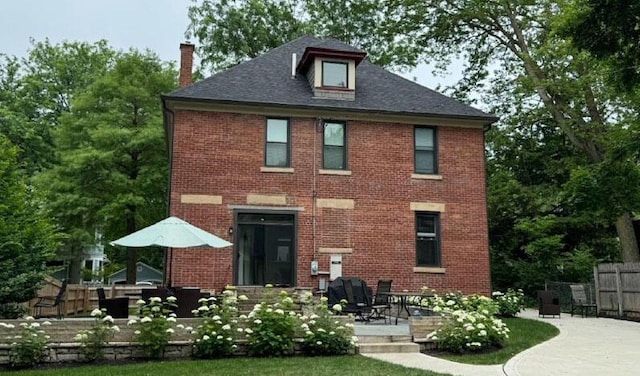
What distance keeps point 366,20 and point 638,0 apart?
21834 mm

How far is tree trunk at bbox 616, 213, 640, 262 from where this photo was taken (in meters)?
23.7

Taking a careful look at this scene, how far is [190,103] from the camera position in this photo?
1639 centimetres

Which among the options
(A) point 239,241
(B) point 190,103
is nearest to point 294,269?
(A) point 239,241

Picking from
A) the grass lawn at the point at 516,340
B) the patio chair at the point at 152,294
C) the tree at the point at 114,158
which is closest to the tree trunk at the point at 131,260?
the tree at the point at 114,158

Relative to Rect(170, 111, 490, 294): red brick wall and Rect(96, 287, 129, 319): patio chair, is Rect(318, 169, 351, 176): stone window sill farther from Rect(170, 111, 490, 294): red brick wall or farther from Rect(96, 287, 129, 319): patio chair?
Rect(96, 287, 129, 319): patio chair

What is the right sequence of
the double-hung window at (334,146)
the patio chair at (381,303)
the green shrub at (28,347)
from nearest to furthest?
the green shrub at (28,347) < the patio chair at (381,303) < the double-hung window at (334,146)

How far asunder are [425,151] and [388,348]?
9.07 metres

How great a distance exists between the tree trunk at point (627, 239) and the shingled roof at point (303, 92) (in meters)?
10.3

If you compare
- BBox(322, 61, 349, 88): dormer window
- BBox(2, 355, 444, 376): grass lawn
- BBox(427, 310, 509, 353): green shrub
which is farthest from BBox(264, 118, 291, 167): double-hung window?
BBox(2, 355, 444, 376): grass lawn

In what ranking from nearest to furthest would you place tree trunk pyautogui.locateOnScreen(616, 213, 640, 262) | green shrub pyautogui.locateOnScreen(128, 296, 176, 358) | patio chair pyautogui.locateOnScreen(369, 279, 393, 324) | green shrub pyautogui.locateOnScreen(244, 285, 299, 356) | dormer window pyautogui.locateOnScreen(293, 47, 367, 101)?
1. green shrub pyautogui.locateOnScreen(128, 296, 176, 358)
2. green shrub pyautogui.locateOnScreen(244, 285, 299, 356)
3. patio chair pyautogui.locateOnScreen(369, 279, 393, 324)
4. dormer window pyautogui.locateOnScreen(293, 47, 367, 101)
5. tree trunk pyautogui.locateOnScreen(616, 213, 640, 262)

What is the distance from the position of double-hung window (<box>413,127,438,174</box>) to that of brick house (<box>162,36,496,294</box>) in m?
0.03

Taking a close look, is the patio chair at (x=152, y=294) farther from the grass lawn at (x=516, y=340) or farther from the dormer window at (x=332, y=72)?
the dormer window at (x=332, y=72)

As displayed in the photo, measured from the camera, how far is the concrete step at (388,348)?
10117 millimetres

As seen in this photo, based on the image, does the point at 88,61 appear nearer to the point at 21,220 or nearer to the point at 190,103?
the point at 190,103
